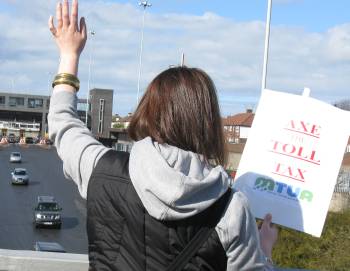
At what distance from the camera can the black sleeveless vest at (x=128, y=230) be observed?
6.41ft

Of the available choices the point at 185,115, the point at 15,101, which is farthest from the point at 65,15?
the point at 15,101

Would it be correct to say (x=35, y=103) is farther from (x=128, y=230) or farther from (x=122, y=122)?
(x=128, y=230)

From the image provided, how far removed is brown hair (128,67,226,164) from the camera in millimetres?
2076

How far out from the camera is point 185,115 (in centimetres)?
207

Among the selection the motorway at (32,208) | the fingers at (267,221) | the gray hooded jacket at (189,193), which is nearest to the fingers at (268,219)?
the fingers at (267,221)

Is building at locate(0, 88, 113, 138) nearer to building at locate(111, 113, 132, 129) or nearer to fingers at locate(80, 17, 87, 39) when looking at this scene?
building at locate(111, 113, 132, 129)

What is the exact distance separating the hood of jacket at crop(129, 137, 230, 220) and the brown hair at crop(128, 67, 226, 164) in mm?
57

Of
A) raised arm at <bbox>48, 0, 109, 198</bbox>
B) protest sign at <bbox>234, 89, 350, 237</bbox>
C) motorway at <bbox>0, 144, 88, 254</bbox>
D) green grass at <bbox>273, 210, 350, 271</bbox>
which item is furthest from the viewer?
motorway at <bbox>0, 144, 88, 254</bbox>

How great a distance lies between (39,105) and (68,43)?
12309 centimetres

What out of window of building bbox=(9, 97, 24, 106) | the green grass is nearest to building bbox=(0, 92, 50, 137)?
window of building bbox=(9, 97, 24, 106)

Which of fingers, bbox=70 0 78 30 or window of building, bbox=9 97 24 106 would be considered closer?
fingers, bbox=70 0 78 30

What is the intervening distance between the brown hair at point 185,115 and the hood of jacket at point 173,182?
2.2 inches

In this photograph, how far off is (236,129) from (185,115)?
58179 mm

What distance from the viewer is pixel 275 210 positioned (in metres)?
2.79
